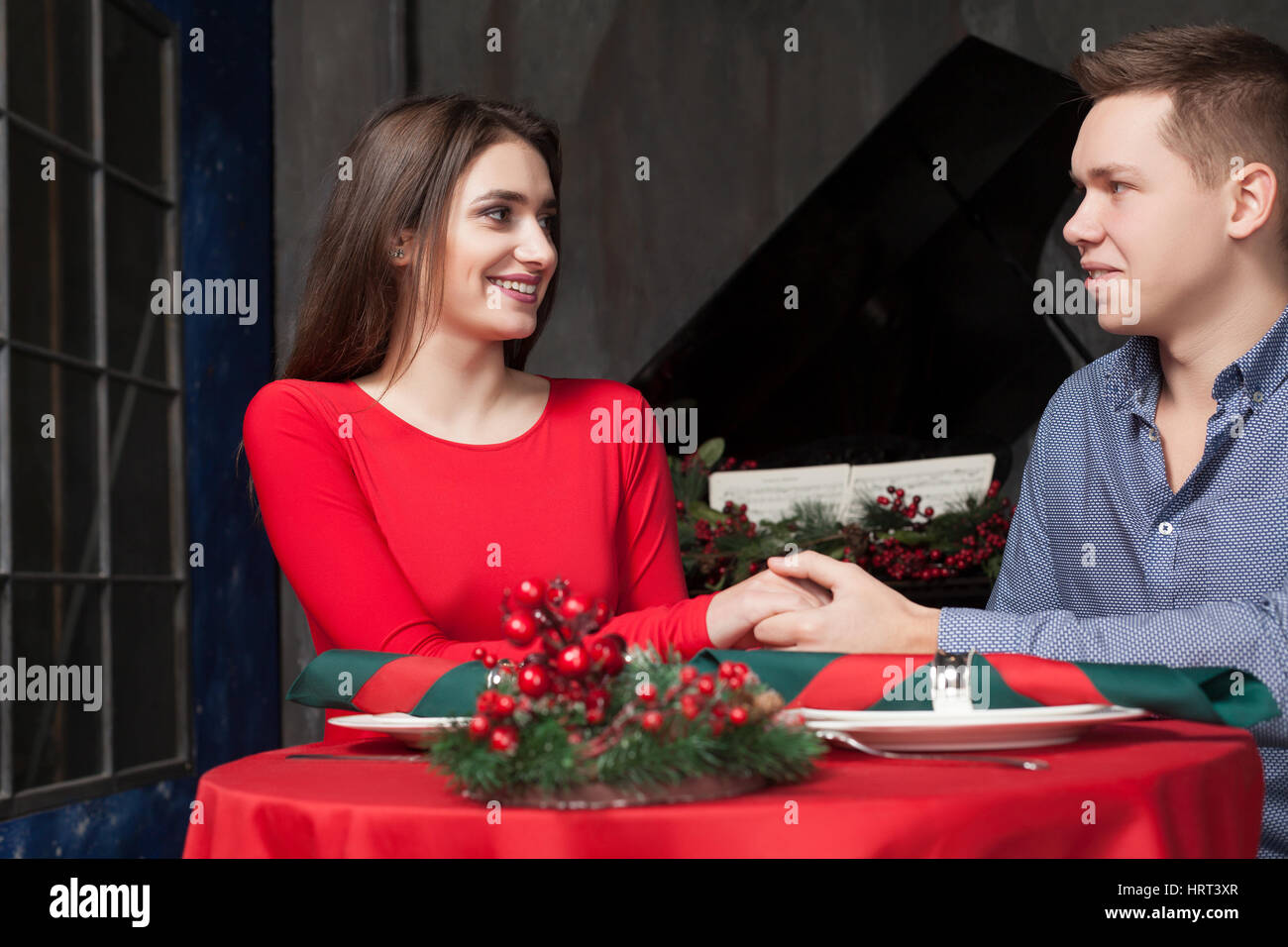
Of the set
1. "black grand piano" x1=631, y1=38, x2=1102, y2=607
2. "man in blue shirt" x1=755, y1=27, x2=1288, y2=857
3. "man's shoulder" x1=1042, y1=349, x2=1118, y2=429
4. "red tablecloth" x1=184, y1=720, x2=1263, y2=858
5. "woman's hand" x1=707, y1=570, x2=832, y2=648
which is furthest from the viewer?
"black grand piano" x1=631, y1=38, x2=1102, y2=607

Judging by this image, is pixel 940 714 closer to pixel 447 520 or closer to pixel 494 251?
pixel 447 520

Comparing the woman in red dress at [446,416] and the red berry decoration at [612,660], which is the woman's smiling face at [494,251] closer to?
the woman in red dress at [446,416]

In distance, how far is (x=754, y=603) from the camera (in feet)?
4.53

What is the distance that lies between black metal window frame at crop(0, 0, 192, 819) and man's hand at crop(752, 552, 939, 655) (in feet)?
5.82

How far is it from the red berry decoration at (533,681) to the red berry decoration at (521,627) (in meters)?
0.05

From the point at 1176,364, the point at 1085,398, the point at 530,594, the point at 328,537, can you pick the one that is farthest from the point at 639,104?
the point at 530,594

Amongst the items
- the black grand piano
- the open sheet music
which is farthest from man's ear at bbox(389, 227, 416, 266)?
the black grand piano

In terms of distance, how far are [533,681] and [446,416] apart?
1.11 m

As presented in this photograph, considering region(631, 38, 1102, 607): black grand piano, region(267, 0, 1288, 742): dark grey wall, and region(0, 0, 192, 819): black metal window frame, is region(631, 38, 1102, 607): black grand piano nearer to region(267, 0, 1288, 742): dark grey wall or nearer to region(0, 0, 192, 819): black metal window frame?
region(267, 0, 1288, 742): dark grey wall

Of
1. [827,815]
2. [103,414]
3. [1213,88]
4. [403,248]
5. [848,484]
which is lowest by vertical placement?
[827,815]

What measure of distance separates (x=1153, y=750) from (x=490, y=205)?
121 centimetres

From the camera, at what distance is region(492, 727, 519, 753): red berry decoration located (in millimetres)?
724

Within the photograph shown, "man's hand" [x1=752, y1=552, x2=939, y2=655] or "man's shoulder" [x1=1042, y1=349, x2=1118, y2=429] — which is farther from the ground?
"man's shoulder" [x1=1042, y1=349, x2=1118, y2=429]

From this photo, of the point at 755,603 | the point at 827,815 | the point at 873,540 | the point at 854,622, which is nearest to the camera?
Result: the point at 827,815
